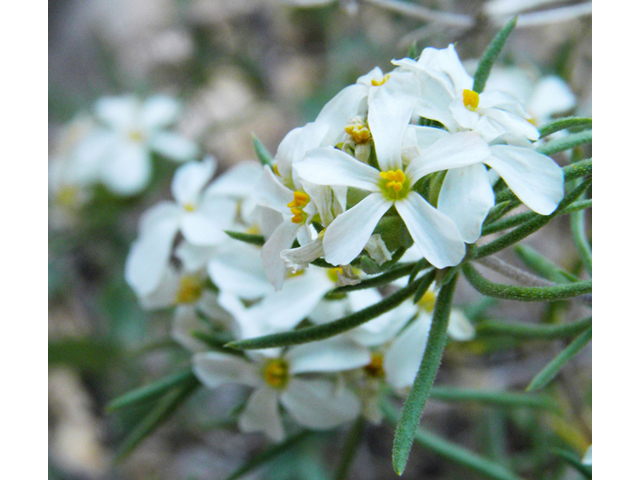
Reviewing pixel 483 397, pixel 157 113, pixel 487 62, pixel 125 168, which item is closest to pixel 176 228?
pixel 487 62

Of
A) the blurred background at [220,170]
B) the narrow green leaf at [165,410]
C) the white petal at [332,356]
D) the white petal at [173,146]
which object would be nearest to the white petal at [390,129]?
the white petal at [332,356]

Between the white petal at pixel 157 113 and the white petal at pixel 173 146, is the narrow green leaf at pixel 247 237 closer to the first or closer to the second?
the white petal at pixel 173 146

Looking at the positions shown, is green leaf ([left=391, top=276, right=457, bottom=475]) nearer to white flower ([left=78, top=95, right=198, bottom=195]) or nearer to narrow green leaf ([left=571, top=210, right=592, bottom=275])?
narrow green leaf ([left=571, top=210, right=592, bottom=275])

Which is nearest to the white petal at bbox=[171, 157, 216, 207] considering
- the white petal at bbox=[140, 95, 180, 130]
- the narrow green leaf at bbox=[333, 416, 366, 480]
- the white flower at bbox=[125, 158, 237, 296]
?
the white flower at bbox=[125, 158, 237, 296]

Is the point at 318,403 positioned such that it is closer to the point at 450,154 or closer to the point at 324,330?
the point at 324,330

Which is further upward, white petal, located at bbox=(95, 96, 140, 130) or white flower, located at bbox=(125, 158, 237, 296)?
white petal, located at bbox=(95, 96, 140, 130)
